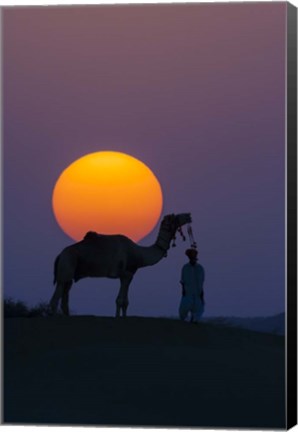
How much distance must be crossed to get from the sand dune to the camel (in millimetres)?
284

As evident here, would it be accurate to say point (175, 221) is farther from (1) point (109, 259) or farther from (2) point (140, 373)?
(2) point (140, 373)

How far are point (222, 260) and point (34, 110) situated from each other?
225 centimetres

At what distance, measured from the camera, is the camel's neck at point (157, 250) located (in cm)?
2462

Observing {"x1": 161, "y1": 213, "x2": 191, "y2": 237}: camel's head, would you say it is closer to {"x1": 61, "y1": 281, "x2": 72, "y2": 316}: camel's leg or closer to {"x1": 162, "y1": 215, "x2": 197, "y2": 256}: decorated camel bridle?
{"x1": 162, "y1": 215, "x2": 197, "y2": 256}: decorated camel bridle

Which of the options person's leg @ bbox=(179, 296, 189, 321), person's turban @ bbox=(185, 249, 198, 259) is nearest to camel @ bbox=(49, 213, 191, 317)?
person's turban @ bbox=(185, 249, 198, 259)

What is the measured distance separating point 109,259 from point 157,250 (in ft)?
1.76

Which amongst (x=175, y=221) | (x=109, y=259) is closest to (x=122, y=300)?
(x=109, y=259)

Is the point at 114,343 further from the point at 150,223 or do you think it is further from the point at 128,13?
the point at 128,13

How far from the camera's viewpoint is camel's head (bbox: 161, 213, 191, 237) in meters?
24.6

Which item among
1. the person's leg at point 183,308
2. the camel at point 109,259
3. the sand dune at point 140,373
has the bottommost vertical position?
the sand dune at point 140,373

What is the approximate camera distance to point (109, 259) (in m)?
24.9

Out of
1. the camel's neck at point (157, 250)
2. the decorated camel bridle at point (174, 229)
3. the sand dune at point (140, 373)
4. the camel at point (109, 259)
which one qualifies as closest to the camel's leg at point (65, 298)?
the camel at point (109, 259)

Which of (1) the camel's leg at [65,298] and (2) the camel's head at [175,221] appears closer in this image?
(2) the camel's head at [175,221]

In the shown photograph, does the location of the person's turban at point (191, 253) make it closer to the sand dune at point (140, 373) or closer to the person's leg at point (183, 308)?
the person's leg at point (183, 308)
